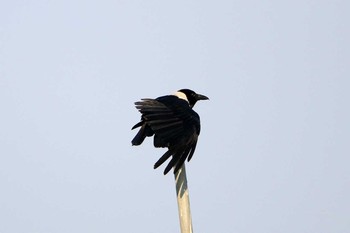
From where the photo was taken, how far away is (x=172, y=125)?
9.99m

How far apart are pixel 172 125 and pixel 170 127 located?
111 mm

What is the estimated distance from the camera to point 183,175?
7.84m

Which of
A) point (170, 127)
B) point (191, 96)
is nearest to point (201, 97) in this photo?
point (191, 96)

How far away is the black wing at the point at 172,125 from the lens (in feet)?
28.6

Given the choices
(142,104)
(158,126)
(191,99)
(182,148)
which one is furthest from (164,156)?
(191,99)

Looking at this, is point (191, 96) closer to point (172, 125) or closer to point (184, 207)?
point (172, 125)

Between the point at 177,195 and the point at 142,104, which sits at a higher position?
the point at 142,104

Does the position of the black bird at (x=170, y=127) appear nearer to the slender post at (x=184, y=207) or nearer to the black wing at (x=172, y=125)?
the black wing at (x=172, y=125)

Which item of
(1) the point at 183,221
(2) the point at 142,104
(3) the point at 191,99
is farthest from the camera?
(3) the point at 191,99

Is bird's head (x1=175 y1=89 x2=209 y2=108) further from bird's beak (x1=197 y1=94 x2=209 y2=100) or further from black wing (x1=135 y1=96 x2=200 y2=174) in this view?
black wing (x1=135 y1=96 x2=200 y2=174)

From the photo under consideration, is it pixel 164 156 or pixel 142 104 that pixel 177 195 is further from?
pixel 142 104

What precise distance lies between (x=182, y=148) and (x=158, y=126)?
3.38ft

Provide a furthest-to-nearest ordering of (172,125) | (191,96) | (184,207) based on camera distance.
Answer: (191,96) → (172,125) → (184,207)

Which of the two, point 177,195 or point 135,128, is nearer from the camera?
point 177,195
